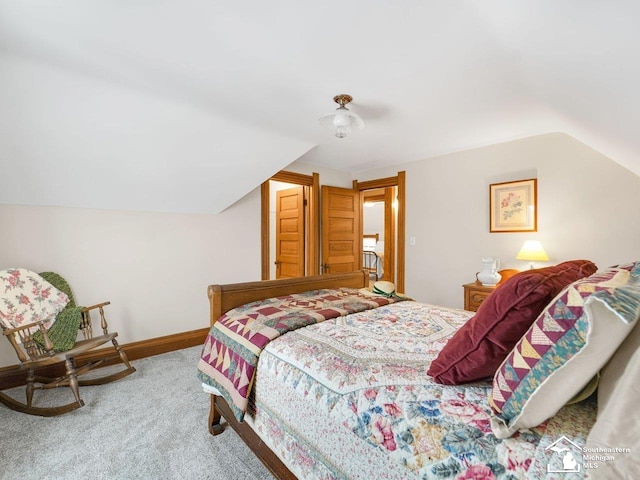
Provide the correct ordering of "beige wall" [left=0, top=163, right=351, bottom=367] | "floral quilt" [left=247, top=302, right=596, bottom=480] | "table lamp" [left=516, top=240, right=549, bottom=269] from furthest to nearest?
"table lamp" [left=516, top=240, right=549, bottom=269] < "beige wall" [left=0, top=163, right=351, bottom=367] < "floral quilt" [left=247, top=302, right=596, bottom=480]

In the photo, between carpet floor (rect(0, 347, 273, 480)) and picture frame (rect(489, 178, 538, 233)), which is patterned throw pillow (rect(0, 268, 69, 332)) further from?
picture frame (rect(489, 178, 538, 233))

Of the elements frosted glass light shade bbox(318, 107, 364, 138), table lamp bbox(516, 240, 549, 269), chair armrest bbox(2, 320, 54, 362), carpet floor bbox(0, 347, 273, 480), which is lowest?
carpet floor bbox(0, 347, 273, 480)

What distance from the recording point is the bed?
28.0 inches

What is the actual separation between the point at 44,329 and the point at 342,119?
259 cm

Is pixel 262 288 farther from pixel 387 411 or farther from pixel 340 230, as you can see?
pixel 340 230

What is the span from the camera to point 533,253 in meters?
2.92

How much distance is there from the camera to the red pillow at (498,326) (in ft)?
2.90

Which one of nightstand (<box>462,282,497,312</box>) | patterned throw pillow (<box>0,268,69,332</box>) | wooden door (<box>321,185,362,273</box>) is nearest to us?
patterned throw pillow (<box>0,268,69,332</box>)

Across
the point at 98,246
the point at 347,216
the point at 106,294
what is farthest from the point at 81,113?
the point at 347,216

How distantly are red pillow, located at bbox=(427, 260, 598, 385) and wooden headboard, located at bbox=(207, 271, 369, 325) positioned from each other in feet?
4.29

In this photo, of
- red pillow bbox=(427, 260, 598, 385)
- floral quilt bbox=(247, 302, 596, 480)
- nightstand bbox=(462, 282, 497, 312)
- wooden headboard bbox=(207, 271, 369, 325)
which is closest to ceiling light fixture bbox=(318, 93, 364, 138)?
wooden headboard bbox=(207, 271, 369, 325)

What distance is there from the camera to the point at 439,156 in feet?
12.5

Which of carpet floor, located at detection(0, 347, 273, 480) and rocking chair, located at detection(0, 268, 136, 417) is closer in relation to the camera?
carpet floor, located at detection(0, 347, 273, 480)

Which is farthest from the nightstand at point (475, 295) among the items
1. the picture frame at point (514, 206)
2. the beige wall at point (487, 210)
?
the picture frame at point (514, 206)
